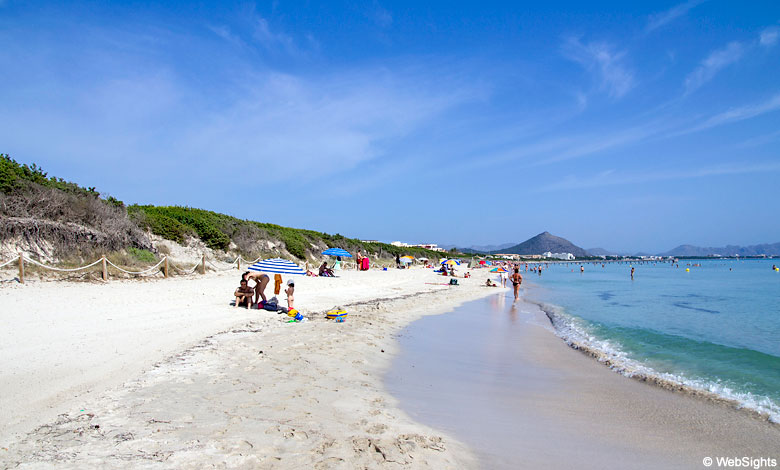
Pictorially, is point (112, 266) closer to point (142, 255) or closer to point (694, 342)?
point (142, 255)

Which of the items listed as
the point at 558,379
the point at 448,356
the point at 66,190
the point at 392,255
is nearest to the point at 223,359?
the point at 448,356

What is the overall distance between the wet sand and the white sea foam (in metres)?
0.28

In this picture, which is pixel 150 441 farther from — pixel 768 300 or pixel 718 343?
pixel 768 300

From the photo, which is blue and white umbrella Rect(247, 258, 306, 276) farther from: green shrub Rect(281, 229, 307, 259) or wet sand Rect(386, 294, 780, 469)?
green shrub Rect(281, 229, 307, 259)

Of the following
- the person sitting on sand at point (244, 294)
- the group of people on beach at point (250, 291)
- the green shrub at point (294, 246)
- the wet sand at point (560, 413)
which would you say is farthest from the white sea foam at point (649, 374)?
the green shrub at point (294, 246)

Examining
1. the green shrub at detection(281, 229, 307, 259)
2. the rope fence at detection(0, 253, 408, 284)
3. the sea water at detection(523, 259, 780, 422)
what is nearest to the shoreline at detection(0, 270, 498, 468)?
the sea water at detection(523, 259, 780, 422)

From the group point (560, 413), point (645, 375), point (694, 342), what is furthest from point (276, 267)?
point (694, 342)

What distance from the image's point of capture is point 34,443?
3006mm

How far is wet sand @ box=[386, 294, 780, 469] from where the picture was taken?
369 cm

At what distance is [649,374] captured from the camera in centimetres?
666

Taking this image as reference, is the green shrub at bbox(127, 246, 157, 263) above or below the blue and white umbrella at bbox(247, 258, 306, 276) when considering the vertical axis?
above

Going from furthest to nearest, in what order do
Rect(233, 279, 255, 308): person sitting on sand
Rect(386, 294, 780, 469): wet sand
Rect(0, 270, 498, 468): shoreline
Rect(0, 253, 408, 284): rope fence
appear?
1. Rect(0, 253, 408, 284): rope fence
2. Rect(233, 279, 255, 308): person sitting on sand
3. Rect(386, 294, 780, 469): wet sand
4. Rect(0, 270, 498, 468): shoreline

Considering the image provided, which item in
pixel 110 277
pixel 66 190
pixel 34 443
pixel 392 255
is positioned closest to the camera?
pixel 34 443

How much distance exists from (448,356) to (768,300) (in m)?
20.6
